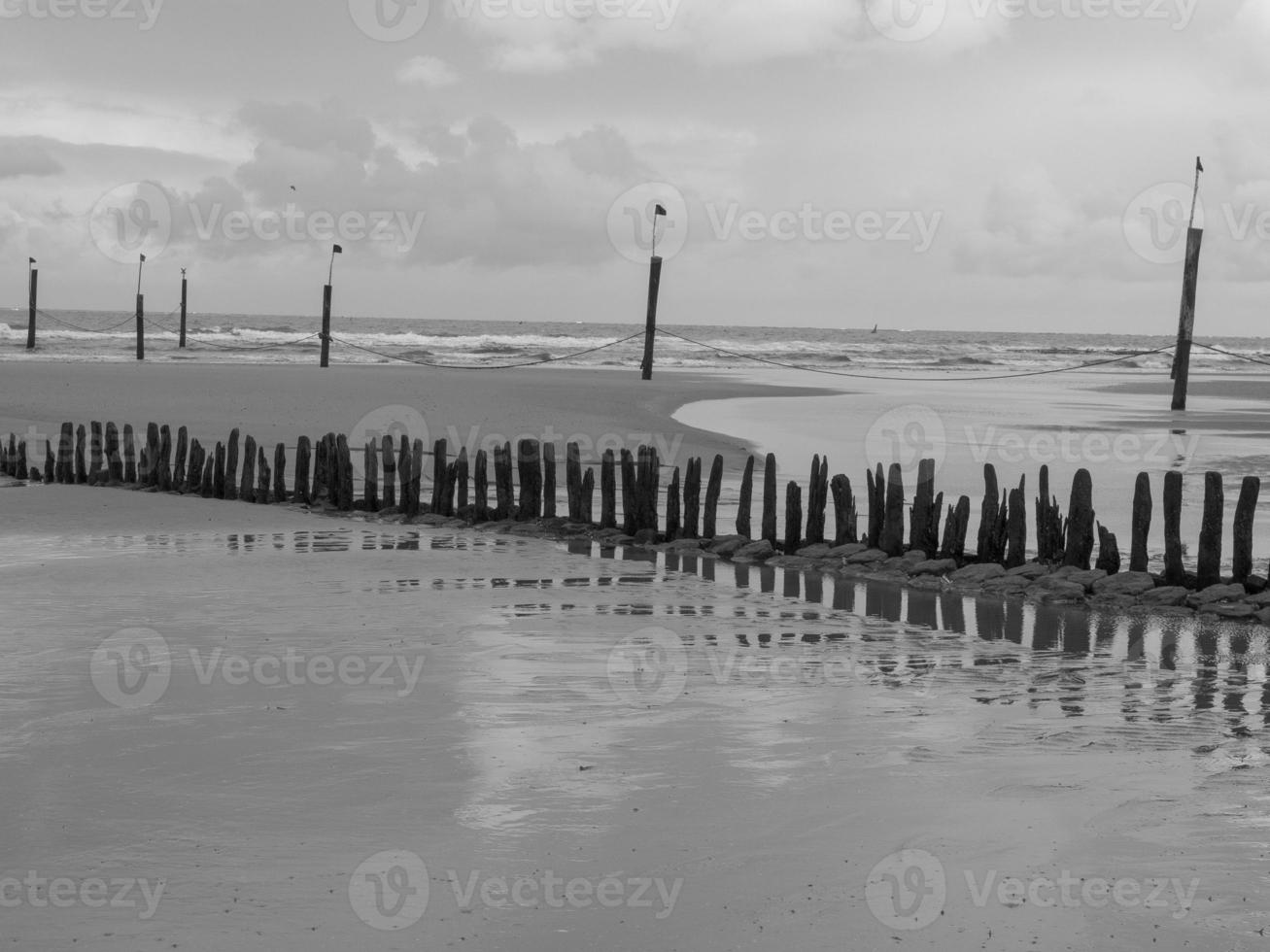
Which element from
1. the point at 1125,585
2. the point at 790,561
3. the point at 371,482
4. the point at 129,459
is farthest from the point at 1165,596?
the point at 129,459

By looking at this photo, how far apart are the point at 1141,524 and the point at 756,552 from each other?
304 cm

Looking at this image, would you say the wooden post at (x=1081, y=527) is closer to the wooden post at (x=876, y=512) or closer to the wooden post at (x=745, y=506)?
the wooden post at (x=876, y=512)

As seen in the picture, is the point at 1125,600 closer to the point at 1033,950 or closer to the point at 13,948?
the point at 1033,950

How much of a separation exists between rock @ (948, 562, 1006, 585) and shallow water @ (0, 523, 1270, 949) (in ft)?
2.99

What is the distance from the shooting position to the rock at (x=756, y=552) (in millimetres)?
11383

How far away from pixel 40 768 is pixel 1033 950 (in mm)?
3654

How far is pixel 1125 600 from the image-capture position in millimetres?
9391

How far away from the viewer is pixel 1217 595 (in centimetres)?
920

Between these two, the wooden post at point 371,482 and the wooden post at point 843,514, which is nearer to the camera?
Answer: the wooden post at point 843,514

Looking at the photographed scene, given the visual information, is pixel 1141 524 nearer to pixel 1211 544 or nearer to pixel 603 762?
pixel 1211 544

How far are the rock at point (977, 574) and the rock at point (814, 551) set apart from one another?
1220 millimetres

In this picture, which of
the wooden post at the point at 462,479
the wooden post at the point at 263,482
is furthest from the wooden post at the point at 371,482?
the wooden post at the point at 263,482

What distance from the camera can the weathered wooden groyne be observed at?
9539mm

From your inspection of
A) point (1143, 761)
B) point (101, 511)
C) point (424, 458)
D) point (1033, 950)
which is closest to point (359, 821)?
point (1033, 950)
